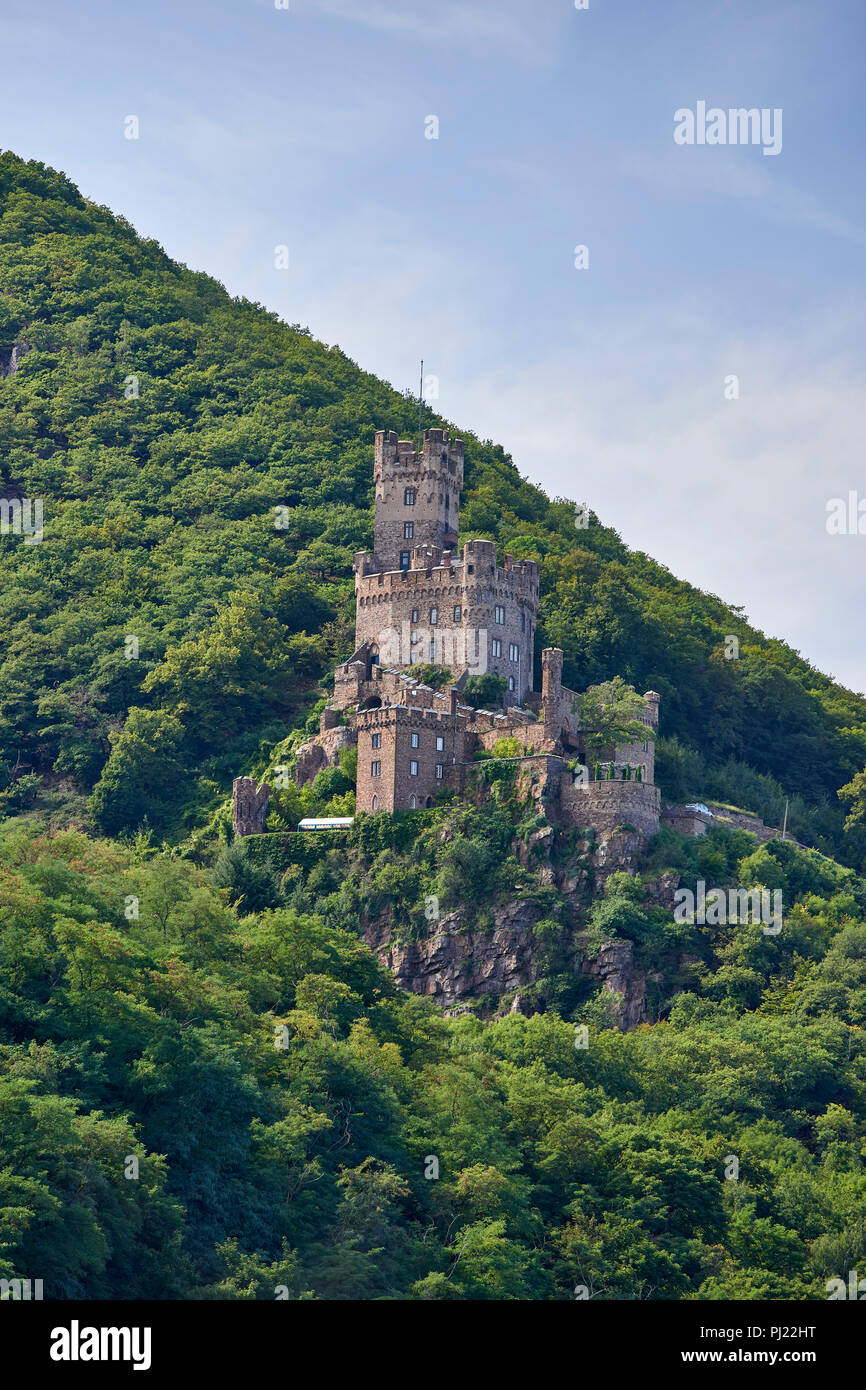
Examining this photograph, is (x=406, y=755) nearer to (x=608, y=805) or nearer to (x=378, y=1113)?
(x=608, y=805)

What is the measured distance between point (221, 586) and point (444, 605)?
2135 centimetres

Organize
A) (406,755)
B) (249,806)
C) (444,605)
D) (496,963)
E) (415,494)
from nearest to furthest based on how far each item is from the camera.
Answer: (496,963) → (406,755) → (249,806) → (444,605) → (415,494)

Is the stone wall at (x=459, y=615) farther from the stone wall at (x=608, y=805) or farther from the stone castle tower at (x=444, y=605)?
the stone wall at (x=608, y=805)

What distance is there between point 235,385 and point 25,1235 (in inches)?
3938

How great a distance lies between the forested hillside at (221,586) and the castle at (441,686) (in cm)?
593

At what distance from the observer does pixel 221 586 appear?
12938 centimetres

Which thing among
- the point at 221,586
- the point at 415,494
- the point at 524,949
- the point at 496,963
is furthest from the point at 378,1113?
the point at 221,586

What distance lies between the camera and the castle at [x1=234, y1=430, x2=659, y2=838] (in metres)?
101

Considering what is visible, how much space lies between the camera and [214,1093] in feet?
241

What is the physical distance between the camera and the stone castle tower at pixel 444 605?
11000 centimetres

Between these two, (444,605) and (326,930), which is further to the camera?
(444,605)

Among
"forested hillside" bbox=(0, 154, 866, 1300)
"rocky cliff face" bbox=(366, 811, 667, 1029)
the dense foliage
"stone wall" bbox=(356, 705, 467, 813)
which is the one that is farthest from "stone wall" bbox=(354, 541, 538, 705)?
the dense foliage

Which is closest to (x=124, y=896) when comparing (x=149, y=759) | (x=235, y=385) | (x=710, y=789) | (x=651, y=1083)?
(x=651, y=1083)
